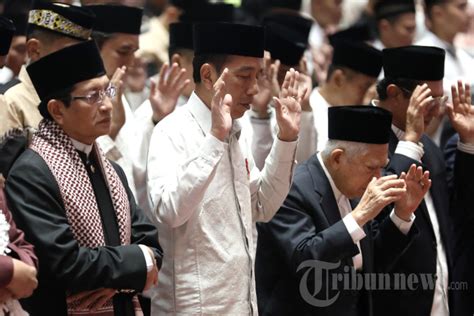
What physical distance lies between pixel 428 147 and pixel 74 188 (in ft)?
7.26

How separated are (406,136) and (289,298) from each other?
1.04 metres

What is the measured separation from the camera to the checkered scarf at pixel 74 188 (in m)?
3.89

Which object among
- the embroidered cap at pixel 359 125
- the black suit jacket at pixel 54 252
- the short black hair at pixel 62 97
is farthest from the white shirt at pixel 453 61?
the black suit jacket at pixel 54 252

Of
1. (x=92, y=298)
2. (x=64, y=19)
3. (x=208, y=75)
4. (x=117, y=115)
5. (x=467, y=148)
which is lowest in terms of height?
(x=92, y=298)

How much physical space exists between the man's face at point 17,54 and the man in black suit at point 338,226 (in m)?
1.98

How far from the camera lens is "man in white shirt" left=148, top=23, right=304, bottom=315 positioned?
4180 mm

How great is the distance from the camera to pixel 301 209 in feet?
15.5

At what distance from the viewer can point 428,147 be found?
5.48 metres

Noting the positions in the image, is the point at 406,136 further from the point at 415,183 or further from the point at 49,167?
the point at 49,167

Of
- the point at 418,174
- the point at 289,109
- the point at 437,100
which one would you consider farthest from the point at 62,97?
the point at 437,100

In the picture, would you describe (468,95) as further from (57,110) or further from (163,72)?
(57,110)

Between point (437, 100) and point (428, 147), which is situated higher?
point (437, 100)

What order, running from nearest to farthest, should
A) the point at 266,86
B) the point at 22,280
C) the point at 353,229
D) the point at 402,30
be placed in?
1. the point at 22,280
2. the point at 353,229
3. the point at 266,86
4. the point at 402,30

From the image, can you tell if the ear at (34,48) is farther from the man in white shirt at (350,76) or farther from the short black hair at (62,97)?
the man in white shirt at (350,76)
